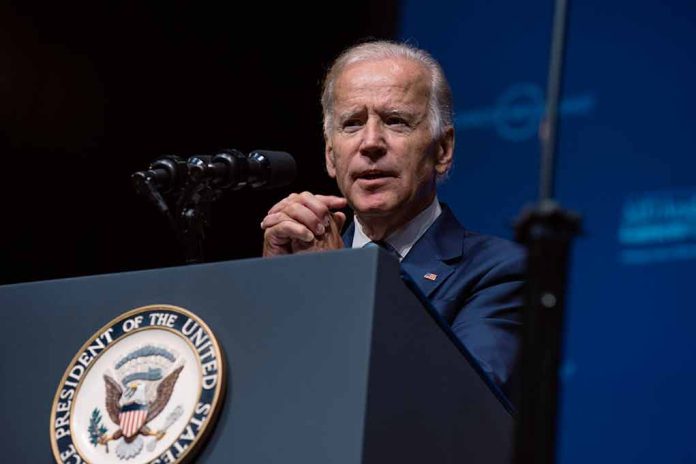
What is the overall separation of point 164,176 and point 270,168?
19 cm

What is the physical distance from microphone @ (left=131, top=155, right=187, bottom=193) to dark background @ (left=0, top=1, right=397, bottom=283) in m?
2.18

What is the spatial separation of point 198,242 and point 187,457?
1.83 ft

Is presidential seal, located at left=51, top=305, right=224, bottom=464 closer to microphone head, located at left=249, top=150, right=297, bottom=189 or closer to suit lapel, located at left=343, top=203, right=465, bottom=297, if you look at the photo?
microphone head, located at left=249, top=150, right=297, bottom=189

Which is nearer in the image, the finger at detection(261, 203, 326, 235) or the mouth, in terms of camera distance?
the finger at detection(261, 203, 326, 235)

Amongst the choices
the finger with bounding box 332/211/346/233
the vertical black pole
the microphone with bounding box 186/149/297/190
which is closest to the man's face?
the finger with bounding box 332/211/346/233

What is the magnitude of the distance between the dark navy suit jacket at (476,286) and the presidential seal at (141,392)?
0.51 m

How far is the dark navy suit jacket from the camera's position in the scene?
1.97 metres

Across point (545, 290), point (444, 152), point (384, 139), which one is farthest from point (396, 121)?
point (545, 290)

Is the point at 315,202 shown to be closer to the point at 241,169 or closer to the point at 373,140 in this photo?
the point at 241,169

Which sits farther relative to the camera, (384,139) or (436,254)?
(384,139)

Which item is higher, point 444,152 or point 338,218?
point 444,152

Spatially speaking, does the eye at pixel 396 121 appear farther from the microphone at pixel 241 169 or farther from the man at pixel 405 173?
the microphone at pixel 241 169

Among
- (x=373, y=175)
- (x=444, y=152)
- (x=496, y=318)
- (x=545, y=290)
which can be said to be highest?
(x=444, y=152)

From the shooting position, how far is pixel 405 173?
103 inches
